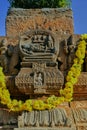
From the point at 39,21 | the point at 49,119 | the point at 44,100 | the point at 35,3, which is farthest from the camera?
the point at 35,3

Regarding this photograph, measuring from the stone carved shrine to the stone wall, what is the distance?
0.32 metres

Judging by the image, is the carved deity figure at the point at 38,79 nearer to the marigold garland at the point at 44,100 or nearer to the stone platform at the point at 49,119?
the marigold garland at the point at 44,100

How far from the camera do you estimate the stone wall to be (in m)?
7.73

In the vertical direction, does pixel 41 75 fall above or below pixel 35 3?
below

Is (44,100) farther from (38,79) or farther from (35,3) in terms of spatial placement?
(35,3)

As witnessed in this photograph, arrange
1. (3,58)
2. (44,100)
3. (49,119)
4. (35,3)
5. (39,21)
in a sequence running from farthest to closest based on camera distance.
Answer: (35,3) → (39,21) → (3,58) → (44,100) → (49,119)

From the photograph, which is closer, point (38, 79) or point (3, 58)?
point (38, 79)

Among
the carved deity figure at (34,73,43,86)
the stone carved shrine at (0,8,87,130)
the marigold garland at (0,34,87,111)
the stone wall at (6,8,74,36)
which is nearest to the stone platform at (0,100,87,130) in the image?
the stone carved shrine at (0,8,87,130)

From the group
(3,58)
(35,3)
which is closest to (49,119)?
(3,58)

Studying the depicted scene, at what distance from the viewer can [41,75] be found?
6238mm

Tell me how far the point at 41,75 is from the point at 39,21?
77.1 inches

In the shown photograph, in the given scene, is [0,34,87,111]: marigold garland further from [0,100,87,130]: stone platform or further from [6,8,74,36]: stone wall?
[6,8,74,36]: stone wall

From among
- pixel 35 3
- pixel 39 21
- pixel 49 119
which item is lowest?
pixel 49 119

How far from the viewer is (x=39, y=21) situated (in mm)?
7812
